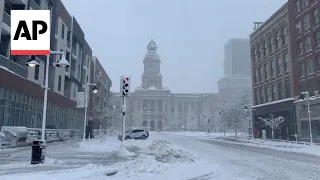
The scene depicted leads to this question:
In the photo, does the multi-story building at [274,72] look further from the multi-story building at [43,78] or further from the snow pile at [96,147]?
the multi-story building at [43,78]

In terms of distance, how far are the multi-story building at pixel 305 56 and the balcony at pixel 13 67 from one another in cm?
3180

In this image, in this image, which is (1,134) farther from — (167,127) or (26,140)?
(167,127)

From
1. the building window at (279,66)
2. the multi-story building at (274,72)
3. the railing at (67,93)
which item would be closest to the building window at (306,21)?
the multi-story building at (274,72)

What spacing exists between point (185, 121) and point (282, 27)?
329ft

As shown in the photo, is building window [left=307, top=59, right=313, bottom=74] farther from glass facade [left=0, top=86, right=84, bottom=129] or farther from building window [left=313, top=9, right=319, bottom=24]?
glass facade [left=0, top=86, right=84, bottom=129]

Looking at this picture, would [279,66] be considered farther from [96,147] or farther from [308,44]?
[96,147]

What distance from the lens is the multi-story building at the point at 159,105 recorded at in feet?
477

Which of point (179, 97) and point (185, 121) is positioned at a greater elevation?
point (179, 97)

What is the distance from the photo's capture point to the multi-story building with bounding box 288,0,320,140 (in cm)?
3803

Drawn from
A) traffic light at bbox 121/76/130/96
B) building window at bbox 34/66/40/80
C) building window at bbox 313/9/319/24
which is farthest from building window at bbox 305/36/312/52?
building window at bbox 34/66/40/80

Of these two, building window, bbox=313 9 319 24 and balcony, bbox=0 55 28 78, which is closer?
balcony, bbox=0 55 28 78

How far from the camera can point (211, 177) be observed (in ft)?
40.3

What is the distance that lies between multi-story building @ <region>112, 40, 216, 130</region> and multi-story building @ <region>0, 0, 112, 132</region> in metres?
78.5

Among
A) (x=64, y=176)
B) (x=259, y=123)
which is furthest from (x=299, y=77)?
(x=64, y=176)
